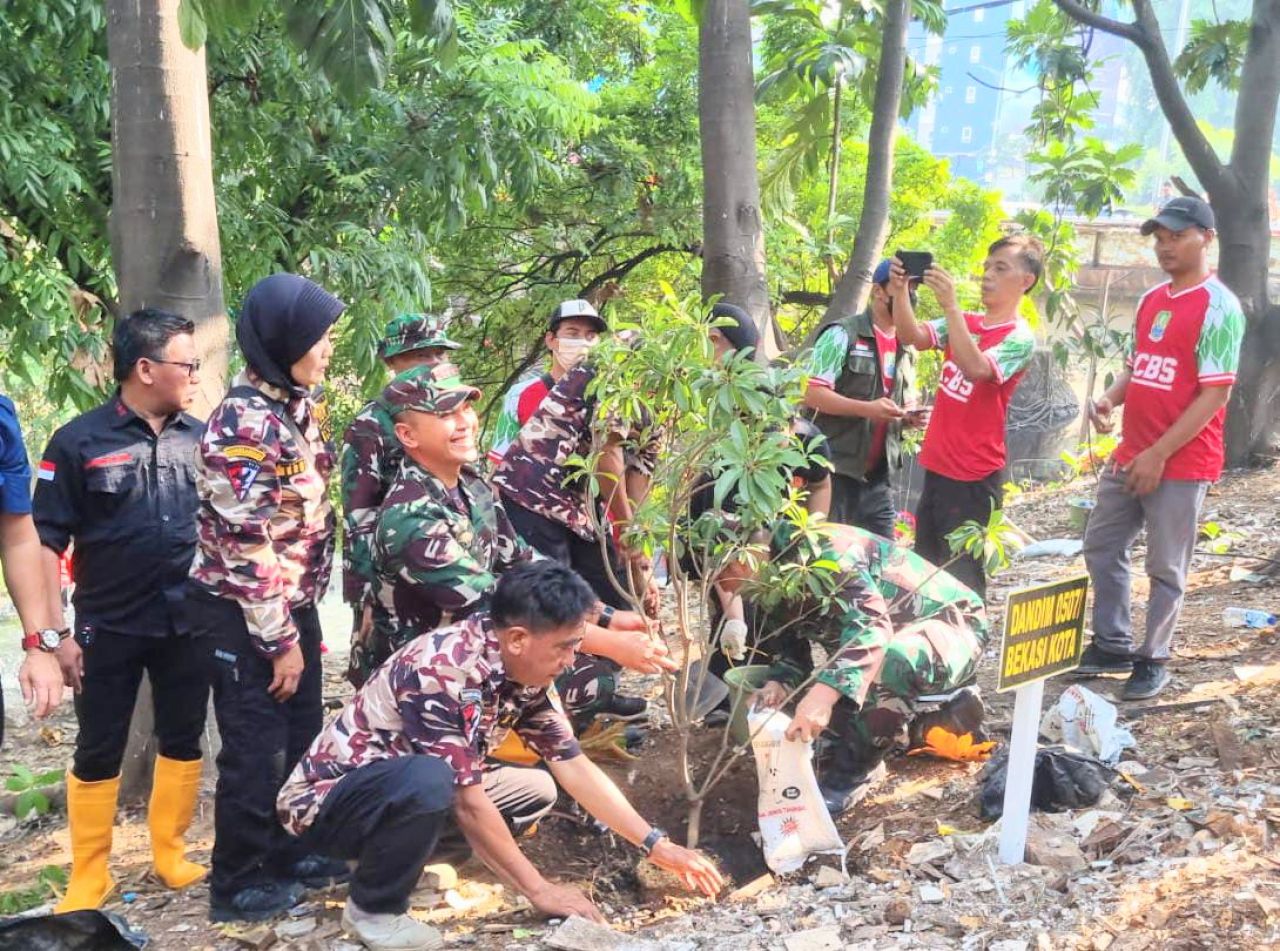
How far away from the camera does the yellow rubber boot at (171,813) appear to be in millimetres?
3273

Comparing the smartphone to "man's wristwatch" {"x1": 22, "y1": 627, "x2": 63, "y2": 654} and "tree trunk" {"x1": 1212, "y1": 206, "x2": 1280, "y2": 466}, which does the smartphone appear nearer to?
"man's wristwatch" {"x1": 22, "y1": 627, "x2": 63, "y2": 654}

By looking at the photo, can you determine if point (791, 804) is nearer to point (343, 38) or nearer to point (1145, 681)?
point (1145, 681)

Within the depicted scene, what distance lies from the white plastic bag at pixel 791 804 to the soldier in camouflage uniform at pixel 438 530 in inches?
17.4

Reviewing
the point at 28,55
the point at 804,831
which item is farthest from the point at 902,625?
the point at 28,55

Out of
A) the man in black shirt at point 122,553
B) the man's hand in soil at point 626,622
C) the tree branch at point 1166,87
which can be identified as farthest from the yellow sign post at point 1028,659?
the tree branch at point 1166,87

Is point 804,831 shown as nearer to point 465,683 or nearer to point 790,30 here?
point 465,683

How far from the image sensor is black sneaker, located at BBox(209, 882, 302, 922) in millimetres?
3035

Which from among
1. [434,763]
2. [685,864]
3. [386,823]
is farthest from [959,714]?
[386,823]

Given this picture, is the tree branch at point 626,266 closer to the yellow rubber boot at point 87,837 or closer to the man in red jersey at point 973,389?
the man in red jersey at point 973,389

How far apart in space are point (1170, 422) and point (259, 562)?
124 inches

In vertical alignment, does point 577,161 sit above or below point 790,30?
below

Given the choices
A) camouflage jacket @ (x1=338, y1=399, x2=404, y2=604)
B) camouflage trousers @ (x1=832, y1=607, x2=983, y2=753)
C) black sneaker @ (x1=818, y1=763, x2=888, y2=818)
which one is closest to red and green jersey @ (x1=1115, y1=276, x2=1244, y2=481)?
camouflage trousers @ (x1=832, y1=607, x2=983, y2=753)

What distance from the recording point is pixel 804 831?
329 cm

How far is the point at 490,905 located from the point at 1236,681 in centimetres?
285
